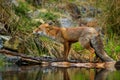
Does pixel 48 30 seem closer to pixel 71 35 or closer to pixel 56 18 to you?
pixel 71 35

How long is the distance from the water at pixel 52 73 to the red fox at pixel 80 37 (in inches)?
43.2

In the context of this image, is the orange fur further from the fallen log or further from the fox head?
the fallen log

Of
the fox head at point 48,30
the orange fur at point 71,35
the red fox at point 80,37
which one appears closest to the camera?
the red fox at point 80,37

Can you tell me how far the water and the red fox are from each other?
1.10m

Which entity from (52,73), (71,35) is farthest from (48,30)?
(52,73)

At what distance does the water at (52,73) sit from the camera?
13.0 m

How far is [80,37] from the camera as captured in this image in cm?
1700

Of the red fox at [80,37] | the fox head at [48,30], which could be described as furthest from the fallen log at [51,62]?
the fox head at [48,30]

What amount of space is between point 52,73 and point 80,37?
3.07m

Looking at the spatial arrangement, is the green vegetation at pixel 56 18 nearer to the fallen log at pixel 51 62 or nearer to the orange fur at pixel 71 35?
the orange fur at pixel 71 35

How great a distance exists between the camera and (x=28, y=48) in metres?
19.1

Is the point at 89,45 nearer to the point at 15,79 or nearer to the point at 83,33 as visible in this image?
the point at 83,33

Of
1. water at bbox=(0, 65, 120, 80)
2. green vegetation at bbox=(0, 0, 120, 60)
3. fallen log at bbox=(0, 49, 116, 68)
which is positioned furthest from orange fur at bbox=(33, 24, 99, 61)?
water at bbox=(0, 65, 120, 80)

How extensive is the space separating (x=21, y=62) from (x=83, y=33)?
2.39 meters
